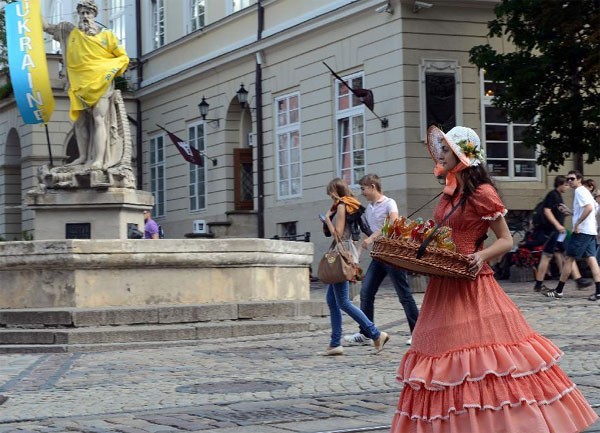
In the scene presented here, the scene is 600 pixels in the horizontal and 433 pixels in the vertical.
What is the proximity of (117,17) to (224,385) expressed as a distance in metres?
33.8

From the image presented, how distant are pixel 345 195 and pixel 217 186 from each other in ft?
77.9

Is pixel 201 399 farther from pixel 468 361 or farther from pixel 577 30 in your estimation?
pixel 577 30

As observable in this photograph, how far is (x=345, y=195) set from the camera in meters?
13.5

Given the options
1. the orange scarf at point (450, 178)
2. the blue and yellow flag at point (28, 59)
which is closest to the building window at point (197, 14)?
the blue and yellow flag at point (28, 59)

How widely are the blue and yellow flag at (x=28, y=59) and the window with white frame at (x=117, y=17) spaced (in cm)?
2268

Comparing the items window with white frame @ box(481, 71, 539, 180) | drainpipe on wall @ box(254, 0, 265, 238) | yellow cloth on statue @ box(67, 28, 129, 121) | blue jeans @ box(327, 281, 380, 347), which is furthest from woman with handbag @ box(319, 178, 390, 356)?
drainpipe on wall @ box(254, 0, 265, 238)

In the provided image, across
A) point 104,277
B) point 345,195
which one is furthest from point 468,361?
point 104,277

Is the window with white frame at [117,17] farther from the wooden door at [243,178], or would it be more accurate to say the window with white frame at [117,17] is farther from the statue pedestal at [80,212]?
the statue pedestal at [80,212]

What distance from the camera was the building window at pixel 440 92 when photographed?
28797 mm

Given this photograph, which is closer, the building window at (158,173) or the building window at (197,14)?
the building window at (197,14)

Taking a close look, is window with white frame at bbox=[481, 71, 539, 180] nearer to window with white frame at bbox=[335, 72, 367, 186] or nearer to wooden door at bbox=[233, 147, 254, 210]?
window with white frame at bbox=[335, 72, 367, 186]

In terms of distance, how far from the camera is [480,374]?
6.64m

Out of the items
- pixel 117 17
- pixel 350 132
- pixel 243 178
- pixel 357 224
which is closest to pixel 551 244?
pixel 357 224

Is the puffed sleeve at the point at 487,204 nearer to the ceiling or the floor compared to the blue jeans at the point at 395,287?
nearer to the ceiling
